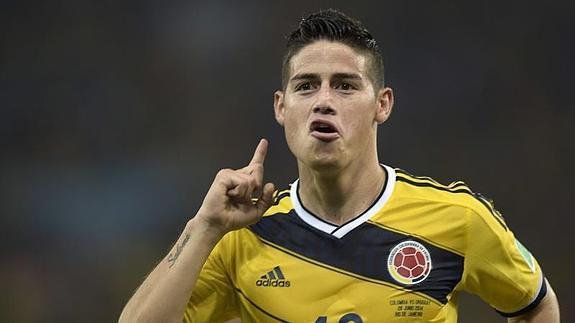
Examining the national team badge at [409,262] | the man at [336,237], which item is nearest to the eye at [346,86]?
the man at [336,237]

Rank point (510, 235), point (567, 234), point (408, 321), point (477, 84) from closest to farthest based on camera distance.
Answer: point (408, 321) → point (510, 235) → point (567, 234) → point (477, 84)

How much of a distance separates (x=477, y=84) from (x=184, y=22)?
230 cm

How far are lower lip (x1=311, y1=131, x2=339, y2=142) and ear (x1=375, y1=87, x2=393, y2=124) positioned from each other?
254 millimetres

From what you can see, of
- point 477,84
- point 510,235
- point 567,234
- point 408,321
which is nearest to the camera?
point 408,321

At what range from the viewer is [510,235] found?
262 cm

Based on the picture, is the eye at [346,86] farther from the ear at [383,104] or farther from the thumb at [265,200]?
the thumb at [265,200]

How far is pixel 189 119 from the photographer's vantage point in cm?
621

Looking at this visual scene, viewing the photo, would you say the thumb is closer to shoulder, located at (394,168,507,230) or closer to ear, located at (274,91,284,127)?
ear, located at (274,91,284,127)

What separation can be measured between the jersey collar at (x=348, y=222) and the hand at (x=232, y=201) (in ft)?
0.81

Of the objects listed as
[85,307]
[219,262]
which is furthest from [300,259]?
[85,307]

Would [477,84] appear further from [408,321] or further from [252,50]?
[408,321]

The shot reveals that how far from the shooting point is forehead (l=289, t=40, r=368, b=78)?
8.41 ft

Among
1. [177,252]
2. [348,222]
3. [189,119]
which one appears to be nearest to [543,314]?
[348,222]

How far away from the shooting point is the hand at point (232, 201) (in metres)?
2.40
